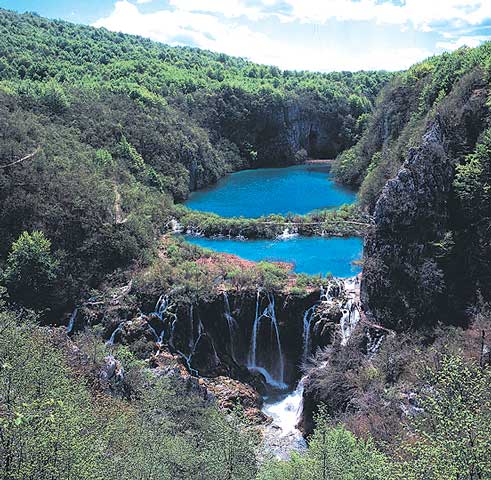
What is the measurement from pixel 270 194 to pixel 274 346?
1536 inches

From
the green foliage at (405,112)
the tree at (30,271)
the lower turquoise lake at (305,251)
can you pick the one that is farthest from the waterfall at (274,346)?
the green foliage at (405,112)

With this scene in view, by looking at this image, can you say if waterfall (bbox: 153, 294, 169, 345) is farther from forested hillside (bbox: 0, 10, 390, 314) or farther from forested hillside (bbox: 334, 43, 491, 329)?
forested hillside (bbox: 334, 43, 491, 329)

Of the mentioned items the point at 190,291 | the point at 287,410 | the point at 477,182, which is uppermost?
the point at 477,182

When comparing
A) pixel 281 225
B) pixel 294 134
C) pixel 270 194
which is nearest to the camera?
pixel 281 225

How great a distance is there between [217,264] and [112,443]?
831 inches

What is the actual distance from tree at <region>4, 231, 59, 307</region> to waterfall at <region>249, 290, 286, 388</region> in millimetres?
13525

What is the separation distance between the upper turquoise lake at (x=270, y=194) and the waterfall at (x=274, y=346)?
24742 mm

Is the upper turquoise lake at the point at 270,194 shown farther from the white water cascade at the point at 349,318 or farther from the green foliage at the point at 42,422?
the green foliage at the point at 42,422

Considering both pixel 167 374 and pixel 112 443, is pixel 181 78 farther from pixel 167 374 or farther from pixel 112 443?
pixel 112 443

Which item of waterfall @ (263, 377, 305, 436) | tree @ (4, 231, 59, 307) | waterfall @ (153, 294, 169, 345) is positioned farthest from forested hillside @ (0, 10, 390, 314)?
waterfall @ (263, 377, 305, 436)

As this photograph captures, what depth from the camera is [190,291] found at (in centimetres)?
3528

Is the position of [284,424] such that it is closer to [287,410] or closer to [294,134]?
[287,410]

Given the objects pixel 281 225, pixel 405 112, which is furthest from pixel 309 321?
pixel 405 112

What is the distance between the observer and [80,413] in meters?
19.0
